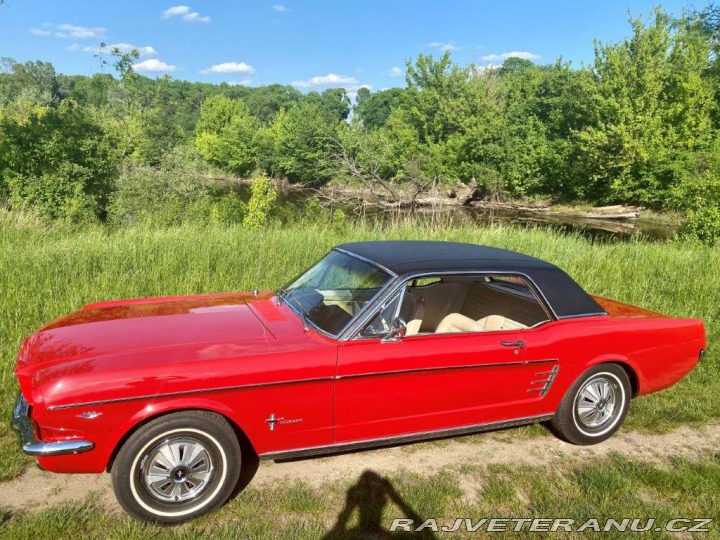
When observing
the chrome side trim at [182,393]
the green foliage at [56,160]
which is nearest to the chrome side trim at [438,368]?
the chrome side trim at [182,393]

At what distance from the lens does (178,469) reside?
300cm

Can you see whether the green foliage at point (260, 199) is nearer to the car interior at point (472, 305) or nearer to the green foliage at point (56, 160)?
the green foliage at point (56, 160)

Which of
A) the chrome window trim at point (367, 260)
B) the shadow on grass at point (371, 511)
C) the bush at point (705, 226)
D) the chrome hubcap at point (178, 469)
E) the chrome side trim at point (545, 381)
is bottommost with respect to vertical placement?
the shadow on grass at point (371, 511)

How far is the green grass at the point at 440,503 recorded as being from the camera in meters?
2.99

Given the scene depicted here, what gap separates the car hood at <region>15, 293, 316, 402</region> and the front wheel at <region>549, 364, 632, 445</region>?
7.33 ft

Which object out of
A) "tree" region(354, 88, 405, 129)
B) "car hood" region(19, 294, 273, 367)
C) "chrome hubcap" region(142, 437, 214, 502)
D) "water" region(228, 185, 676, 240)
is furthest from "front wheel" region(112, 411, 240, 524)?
"tree" region(354, 88, 405, 129)

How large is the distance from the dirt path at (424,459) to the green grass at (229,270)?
1.03 feet

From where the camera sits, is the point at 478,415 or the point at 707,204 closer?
the point at 478,415

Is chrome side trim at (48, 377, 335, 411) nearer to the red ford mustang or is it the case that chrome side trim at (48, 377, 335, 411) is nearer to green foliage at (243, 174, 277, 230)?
the red ford mustang

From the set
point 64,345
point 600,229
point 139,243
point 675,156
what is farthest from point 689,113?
point 64,345

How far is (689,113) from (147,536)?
42145 millimetres

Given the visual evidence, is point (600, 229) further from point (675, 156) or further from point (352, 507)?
point (352, 507)

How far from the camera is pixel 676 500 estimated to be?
11.7ft

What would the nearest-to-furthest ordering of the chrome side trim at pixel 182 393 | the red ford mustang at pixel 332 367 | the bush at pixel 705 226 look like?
the chrome side trim at pixel 182 393, the red ford mustang at pixel 332 367, the bush at pixel 705 226
